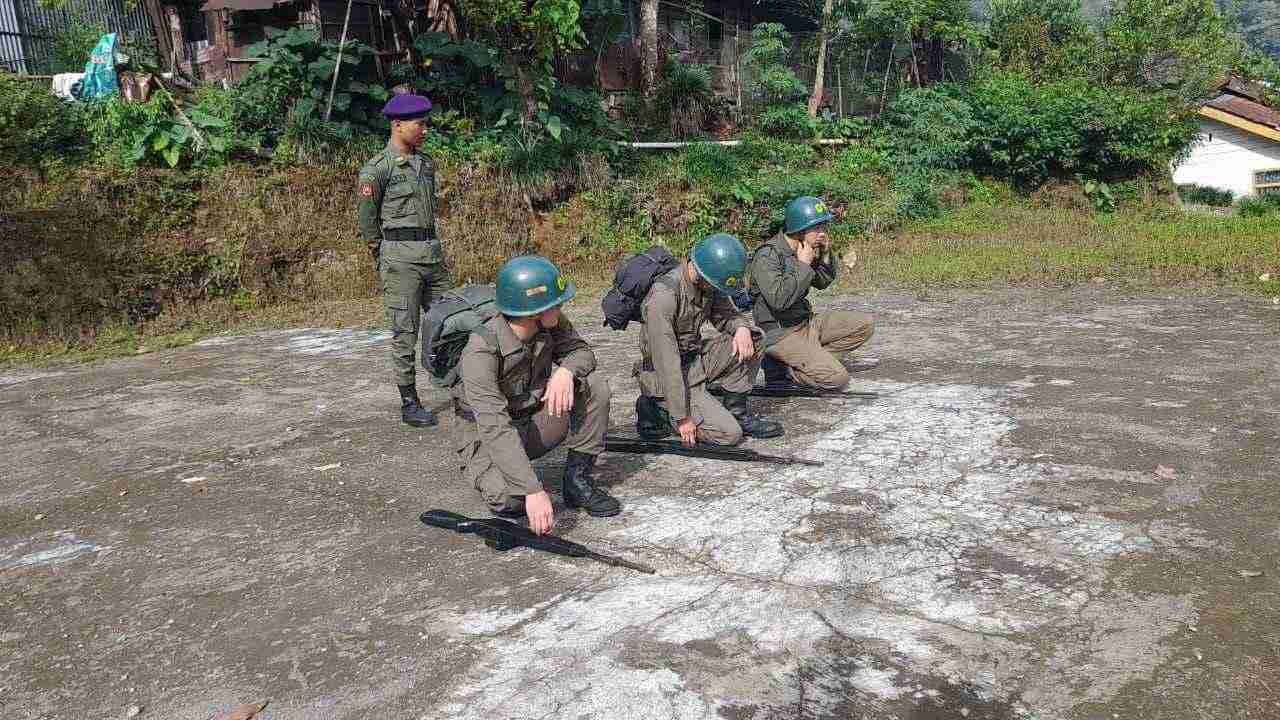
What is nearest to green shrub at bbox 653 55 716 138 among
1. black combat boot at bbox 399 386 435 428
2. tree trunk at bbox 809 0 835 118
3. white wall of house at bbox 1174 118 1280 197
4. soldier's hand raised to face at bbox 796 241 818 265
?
tree trunk at bbox 809 0 835 118

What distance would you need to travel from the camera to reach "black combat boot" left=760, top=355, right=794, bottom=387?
620 cm

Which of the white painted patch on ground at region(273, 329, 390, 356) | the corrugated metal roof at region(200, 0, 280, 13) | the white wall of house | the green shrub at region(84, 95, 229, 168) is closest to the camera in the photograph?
the white painted patch on ground at region(273, 329, 390, 356)

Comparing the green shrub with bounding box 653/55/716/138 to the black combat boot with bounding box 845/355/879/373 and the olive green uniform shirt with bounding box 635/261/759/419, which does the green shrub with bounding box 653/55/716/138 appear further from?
the olive green uniform shirt with bounding box 635/261/759/419

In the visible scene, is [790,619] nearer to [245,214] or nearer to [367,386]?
[367,386]

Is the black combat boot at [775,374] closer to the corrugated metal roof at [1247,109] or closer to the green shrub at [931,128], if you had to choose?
the green shrub at [931,128]

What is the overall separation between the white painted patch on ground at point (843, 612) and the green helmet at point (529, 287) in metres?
1.05

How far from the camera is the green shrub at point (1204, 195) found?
21658 millimetres

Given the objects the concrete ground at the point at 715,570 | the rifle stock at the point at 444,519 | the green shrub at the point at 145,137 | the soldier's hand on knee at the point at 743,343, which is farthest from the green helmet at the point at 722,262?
the green shrub at the point at 145,137

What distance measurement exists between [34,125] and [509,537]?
10.1 metres

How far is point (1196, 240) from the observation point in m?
12.1

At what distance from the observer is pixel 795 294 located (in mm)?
5754

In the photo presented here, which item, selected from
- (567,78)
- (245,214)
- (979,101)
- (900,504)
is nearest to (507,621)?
(900,504)

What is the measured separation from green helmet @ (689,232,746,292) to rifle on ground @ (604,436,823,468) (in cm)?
86

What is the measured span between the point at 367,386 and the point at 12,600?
3.49 m
